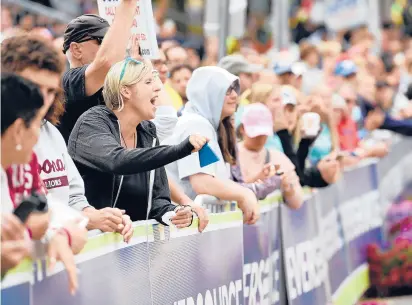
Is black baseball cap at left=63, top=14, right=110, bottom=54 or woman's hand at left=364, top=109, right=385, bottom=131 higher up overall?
black baseball cap at left=63, top=14, right=110, bottom=54

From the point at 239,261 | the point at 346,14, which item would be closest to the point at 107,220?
the point at 239,261

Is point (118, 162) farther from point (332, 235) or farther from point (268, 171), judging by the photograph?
point (332, 235)

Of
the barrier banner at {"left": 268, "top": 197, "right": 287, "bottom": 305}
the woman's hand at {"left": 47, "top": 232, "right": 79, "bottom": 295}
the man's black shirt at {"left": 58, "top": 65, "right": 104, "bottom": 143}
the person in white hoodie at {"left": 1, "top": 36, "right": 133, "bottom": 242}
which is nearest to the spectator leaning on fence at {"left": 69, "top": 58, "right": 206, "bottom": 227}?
the man's black shirt at {"left": 58, "top": 65, "right": 104, "bottom": 143}

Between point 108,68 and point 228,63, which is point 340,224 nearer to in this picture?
point 228,63

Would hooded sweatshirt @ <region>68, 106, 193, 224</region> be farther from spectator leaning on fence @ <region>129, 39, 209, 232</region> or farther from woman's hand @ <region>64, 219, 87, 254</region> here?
woman's hand @ <region>64, 219, 87, 254</region>

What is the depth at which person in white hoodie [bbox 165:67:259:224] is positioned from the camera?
25.1ft

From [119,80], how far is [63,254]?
222 cm

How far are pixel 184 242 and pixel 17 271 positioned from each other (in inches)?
98.6

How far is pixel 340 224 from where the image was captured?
11453 millimetres

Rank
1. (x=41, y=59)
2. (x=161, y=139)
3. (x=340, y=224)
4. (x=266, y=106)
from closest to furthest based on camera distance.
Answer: (x=41, y=59) → (x=161, y=139) → (x=266, y=106) → (x=340, y=224)

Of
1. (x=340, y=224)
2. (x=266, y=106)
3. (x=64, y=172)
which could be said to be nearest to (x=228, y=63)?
(x=266, y=106)

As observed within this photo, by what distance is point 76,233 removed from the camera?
453 centimetres

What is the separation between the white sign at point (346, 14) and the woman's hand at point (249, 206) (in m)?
12.7

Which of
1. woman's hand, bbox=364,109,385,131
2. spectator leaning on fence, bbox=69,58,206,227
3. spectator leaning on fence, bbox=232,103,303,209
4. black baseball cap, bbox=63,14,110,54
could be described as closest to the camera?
spectator leaning on fence, bbox=69,58,206,227
